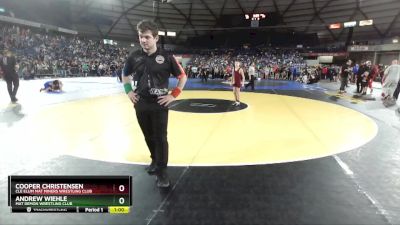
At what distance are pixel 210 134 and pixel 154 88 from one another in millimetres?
2907

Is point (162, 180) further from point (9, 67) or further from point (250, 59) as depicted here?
point (250, 59)

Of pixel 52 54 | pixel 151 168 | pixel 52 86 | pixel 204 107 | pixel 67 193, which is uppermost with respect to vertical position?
pixel 52 54

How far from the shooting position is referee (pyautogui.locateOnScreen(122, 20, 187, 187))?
3.54 metres

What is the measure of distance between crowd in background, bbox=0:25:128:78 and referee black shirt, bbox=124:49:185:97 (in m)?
19.4

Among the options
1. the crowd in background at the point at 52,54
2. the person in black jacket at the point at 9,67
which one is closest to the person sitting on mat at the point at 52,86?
the person in black jacket at the point at 9,67

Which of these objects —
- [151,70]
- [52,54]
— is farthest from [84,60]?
[151,70]

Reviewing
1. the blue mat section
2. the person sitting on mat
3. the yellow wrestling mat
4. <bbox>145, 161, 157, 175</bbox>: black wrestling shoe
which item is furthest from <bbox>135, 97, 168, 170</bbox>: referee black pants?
the blue mat section

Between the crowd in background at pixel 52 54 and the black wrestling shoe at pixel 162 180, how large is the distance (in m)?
19.7

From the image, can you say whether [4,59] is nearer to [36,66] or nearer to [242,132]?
[242,132]

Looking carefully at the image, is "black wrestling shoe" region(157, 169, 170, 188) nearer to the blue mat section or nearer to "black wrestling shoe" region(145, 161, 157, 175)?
"black wrestling shoe" region(145, 161, 157, 175)

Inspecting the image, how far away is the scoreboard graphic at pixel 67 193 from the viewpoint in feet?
8.89

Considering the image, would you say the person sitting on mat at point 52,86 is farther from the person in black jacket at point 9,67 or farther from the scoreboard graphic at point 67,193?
the scoreboard graphic at point 67,193

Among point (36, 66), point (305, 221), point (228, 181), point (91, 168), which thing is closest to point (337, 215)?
point (305, 221)

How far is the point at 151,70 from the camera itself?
11.6 feet
